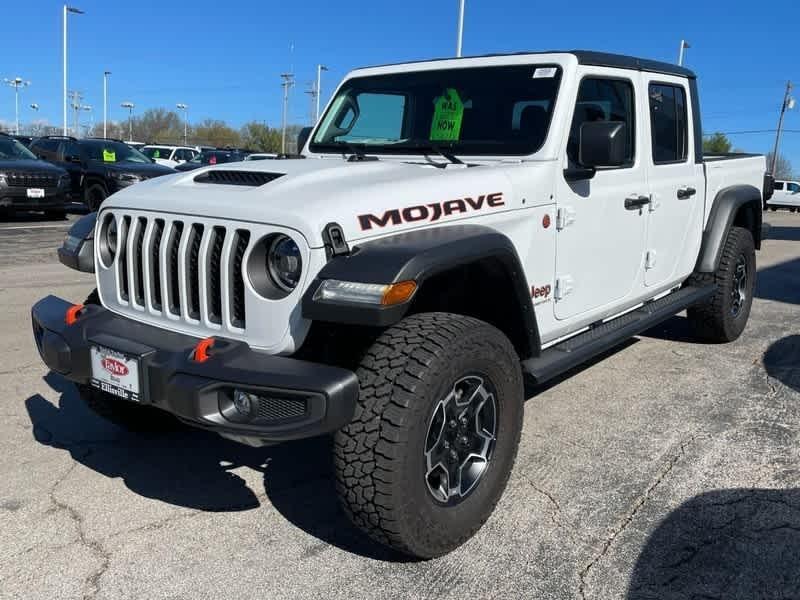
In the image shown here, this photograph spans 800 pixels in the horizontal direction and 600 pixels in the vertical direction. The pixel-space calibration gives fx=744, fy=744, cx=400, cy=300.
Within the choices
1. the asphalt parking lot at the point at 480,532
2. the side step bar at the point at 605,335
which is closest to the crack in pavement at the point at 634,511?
the asphalt parking lot at the point at 480,532

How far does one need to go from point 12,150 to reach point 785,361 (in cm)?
1364

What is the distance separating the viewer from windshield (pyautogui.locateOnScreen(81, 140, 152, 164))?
15.1 meters

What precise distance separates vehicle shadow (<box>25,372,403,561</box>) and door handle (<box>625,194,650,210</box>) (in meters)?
2.09

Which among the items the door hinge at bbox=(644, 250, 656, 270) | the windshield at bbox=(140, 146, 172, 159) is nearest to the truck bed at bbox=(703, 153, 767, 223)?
the door hinge at bbox=(644, 250, 656, 270)

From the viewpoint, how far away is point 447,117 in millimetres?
3945

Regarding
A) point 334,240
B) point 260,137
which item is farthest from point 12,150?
point 260,137

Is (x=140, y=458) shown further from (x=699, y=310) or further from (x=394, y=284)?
(x=699, y=310)

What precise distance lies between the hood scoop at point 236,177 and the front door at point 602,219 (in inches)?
54.7

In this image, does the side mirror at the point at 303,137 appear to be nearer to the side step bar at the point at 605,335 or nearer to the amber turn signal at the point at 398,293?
the side step bar at the point at 605,335

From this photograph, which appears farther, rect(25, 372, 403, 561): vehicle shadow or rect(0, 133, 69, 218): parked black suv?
rect(0, 133, 69, 218): parked black suv

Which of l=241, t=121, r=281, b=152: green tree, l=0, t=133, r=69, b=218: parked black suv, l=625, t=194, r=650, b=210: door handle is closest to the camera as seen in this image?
l=625, t=194, r=650, b=210: door handle

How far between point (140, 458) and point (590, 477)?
7.08ft

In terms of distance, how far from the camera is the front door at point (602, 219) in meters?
3.64

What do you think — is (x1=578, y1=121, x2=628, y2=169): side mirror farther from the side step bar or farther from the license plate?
the license plate
